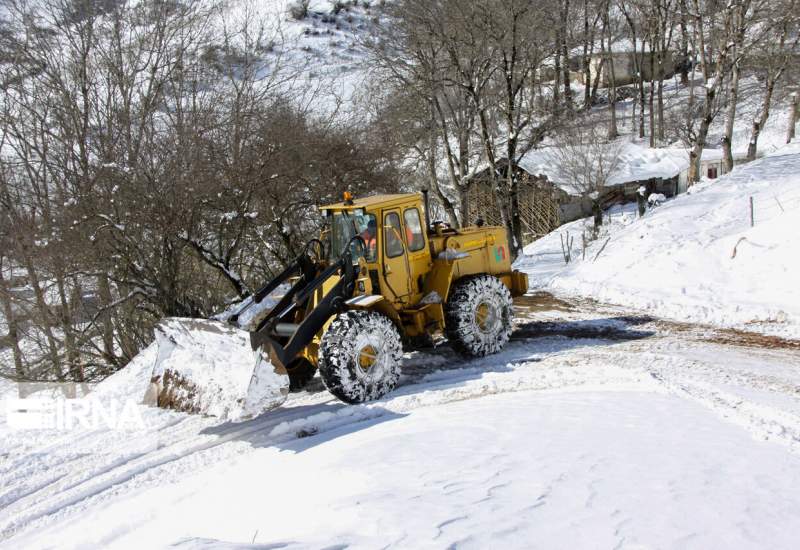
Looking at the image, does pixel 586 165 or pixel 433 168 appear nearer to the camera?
pixel 433 168

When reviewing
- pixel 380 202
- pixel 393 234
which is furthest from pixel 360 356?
pixel 380 202

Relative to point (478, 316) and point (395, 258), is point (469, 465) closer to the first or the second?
point (395, 258)

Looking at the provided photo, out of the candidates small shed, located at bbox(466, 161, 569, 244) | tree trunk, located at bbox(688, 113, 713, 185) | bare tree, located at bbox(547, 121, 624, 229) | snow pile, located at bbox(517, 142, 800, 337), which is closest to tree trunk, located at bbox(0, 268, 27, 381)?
snow pile, located at bbox(517, 142, 800, 337)

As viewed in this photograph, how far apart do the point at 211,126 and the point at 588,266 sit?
9.21 m

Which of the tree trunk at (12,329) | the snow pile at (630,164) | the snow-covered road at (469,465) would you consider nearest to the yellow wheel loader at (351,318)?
the snow-covered road at (469,465)

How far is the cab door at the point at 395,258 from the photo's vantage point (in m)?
8.79

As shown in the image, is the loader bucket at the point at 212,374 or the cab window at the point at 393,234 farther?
the cab window at the point at 393,234

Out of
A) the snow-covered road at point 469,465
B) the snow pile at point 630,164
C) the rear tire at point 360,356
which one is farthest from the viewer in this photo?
the snow pile at point 630,164

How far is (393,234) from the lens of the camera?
350 inches

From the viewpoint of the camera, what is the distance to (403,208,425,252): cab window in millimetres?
9125

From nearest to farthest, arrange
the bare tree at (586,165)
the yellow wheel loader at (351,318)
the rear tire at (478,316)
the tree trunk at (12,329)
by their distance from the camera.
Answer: the yellow wheel loader at (351,318), the rear tire at (478,316), the tree trunk at (12,329), the bare tree at (586,165)

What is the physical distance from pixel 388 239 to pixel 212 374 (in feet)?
9.18

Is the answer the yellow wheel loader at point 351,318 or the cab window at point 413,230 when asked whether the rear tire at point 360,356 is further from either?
the cab window at point 413,230

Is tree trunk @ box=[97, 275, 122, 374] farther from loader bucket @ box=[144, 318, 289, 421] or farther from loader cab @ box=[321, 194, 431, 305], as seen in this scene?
loader cab @ box=[321, 194, 431, 305]
